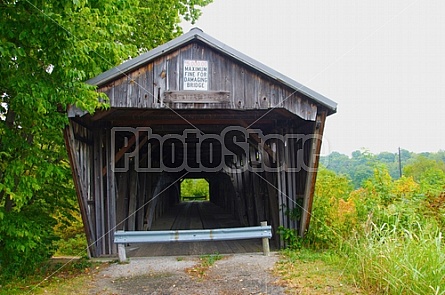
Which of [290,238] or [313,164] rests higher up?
[313,164]

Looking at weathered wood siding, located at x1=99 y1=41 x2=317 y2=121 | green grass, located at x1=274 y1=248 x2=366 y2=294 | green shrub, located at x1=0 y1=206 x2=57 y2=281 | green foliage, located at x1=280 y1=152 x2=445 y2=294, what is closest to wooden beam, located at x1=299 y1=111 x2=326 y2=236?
weathered wood siding, located at x1=99 y1=41 x2=317 y2=121

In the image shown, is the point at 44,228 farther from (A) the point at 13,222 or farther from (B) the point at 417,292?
(B) the point at 417,292

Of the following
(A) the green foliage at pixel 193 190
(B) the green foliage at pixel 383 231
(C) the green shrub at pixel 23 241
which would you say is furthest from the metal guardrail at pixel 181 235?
(A) the green foliage at pixel 193 190

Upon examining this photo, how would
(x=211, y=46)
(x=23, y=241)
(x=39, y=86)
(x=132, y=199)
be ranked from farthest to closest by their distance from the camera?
(x=132, y=199), (x=211, y=46), (x=23, y=241), (x=39, y=86)

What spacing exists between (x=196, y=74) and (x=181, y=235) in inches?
103

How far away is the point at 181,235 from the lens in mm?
6004

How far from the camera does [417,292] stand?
10.9 ft

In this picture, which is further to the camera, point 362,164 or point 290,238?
point 362,164

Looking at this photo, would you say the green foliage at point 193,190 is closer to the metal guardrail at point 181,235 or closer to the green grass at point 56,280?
the metal guardrail at point 181,235

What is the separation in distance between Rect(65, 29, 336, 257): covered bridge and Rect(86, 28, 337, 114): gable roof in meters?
0.02

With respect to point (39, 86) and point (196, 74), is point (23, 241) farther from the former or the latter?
point (196, 74)

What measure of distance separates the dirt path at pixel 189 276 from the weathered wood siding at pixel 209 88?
2454mm

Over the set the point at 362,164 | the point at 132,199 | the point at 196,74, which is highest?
the point at 196,74

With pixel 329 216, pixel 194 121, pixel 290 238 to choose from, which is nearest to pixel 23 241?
pixel 194 121
